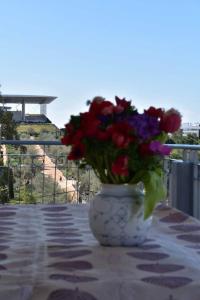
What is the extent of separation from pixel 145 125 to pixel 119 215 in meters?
0.28

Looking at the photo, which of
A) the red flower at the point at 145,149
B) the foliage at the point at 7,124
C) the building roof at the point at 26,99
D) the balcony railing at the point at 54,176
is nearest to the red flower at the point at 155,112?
the red flower at the point at 145,149

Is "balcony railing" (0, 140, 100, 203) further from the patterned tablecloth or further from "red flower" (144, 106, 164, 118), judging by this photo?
"red flower" (144, 106, 164, 118)

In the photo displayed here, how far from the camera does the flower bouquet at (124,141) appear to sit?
1.58 meters

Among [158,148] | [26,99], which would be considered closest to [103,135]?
[158,148]

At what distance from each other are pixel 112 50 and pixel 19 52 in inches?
112

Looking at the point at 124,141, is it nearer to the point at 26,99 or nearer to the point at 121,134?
the point at 121,134

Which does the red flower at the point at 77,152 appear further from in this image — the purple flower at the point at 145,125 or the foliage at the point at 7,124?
the foliage at the point at 7,124

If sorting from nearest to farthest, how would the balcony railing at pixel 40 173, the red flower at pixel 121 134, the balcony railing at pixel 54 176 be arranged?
the red flower at pixel 121 134 < the balcony railing at pixel 54 176 < the balcony railing at pixel 40 173

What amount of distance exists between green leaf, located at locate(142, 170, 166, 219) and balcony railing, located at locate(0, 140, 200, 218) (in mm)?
2185

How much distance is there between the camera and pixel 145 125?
5.23 ft

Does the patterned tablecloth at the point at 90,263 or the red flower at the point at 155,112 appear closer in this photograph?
the patterned tablecloth at the point at 90,263

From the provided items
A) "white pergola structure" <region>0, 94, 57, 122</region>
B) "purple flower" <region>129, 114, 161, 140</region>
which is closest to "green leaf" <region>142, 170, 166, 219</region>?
"purple flower" <region>129, 114, 161, 140</region>

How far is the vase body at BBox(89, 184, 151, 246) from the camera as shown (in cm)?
166

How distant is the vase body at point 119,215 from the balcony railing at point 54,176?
216cm
